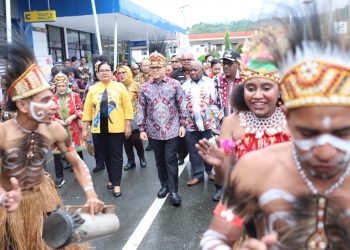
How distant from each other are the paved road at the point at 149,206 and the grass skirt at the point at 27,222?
43.4 inches

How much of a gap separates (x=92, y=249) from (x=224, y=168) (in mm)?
2295

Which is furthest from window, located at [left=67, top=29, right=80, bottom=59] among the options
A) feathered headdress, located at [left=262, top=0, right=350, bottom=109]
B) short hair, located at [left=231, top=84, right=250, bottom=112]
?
feathered headdress, located at [left=262, top=0, right=350, bottom=109]

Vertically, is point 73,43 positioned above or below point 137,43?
below

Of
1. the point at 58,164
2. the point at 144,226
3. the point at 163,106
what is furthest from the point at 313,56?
the point at 58,164

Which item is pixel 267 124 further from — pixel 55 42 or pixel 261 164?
pixel 55 42

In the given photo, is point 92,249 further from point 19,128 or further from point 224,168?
point 224,168

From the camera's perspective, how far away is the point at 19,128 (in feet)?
9.59

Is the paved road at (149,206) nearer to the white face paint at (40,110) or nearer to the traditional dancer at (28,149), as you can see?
the traditional dancer at (28,149)

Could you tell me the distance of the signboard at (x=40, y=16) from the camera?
449 inches

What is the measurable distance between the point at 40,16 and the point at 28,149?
9674 millimetres

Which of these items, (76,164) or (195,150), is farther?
(195,150)

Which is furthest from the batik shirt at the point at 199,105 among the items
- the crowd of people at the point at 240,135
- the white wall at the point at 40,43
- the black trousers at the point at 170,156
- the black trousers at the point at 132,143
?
the white wall at the point at 40,43

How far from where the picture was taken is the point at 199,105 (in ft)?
18.9

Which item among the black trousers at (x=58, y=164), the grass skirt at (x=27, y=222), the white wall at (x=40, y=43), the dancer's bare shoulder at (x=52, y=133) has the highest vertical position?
the white wall at (x=40, y=43)
